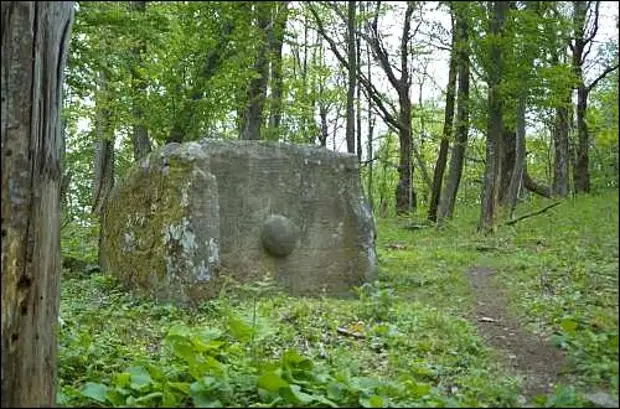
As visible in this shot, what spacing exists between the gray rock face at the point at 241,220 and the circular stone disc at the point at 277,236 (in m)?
0.01

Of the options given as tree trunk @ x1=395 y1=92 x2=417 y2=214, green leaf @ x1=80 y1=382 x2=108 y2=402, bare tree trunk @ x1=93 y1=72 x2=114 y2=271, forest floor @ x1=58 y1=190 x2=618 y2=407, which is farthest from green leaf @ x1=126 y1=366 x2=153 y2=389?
tree trunk @ x1=395 y1=92 x2=417 y2=214

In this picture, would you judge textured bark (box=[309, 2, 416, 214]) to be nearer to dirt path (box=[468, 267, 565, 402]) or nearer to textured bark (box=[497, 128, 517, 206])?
textured bark (box=[497, 128, 517, 206])

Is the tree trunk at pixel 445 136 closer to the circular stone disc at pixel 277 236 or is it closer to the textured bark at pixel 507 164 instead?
the textured bark at pixel 507 164

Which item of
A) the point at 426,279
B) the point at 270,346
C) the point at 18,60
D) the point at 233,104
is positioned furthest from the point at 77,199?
the point at 18,60

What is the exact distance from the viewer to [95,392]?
332 centimetres

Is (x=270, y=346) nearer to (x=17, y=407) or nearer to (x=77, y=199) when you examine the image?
(x=17, y=407)

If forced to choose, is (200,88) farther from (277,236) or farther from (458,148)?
(458,148)

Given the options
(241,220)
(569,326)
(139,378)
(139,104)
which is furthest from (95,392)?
(139,104)

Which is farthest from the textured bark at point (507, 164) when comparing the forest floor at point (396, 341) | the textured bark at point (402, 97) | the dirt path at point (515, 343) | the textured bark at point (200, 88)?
the dirt path at point (515, 343)

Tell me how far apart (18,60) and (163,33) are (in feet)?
12.5

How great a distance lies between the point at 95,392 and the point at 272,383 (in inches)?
35.2

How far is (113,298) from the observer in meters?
6.99

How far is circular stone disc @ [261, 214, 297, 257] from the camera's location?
7.32 m

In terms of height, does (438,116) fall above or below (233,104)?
above
